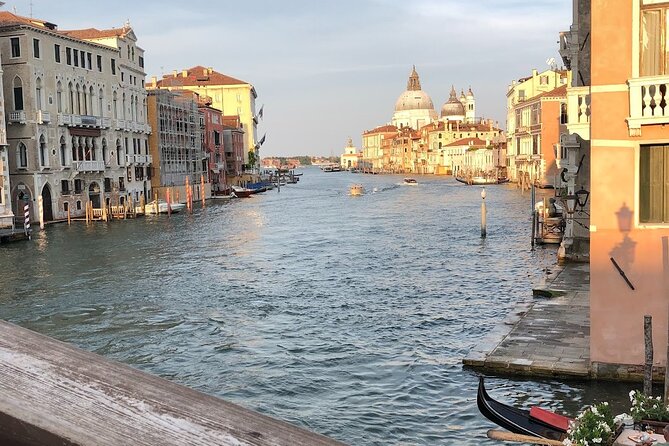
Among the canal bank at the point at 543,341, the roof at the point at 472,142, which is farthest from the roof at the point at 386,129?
the canal bank at the point at 543,341

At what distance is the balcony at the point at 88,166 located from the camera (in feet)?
134

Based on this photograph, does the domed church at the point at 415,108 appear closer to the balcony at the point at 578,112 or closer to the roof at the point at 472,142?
the roof at the point at 472,142

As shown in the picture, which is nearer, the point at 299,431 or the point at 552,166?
the point at 299,431

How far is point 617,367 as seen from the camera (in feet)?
29.7

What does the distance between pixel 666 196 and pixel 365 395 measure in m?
4.69

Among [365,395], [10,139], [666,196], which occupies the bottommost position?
[365,395]

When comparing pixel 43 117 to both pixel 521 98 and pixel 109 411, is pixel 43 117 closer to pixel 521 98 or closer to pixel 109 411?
pixel 109 411

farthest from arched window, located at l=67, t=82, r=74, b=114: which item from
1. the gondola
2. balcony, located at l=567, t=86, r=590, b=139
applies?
the gondola

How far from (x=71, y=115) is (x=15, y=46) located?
479 cm

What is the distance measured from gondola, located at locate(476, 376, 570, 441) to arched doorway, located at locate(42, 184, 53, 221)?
35.3 metres

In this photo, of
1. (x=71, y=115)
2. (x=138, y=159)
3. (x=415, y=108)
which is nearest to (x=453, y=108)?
(x=415, y=108)

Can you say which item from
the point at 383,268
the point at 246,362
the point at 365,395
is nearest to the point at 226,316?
the point at 246,362

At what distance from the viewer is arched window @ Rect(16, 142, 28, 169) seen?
37.0 metres

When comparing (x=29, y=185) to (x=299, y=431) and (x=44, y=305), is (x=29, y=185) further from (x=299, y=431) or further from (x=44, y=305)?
(x=299, y=431)
